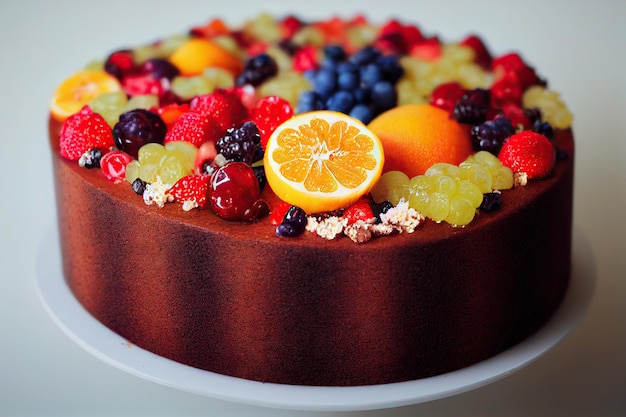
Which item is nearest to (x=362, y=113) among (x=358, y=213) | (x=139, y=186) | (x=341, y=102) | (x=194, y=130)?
(x=341, y=102)

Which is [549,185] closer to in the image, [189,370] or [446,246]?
[446,246]

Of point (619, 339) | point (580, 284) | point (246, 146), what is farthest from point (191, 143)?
point (619, 339)

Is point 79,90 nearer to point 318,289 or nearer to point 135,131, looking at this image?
point 135,131

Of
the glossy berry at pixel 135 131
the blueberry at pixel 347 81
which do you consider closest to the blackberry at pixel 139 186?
the glossy berry at pixel 135 131

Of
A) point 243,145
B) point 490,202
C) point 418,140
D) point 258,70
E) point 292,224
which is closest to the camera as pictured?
point 292,224

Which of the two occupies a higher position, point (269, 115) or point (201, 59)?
point (269, 115)

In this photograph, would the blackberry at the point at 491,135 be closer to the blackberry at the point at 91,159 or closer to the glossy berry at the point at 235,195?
the glossy berry at the point at 235,195

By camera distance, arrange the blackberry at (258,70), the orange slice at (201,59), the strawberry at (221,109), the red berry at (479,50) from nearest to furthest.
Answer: the strawberry at (221,109) < the blackberry at (258,70) < the orange slice at (201,59) < the red berry at (479,50)

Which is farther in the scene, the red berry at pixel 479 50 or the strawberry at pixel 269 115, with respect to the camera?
the red berry at pixel 479 50
